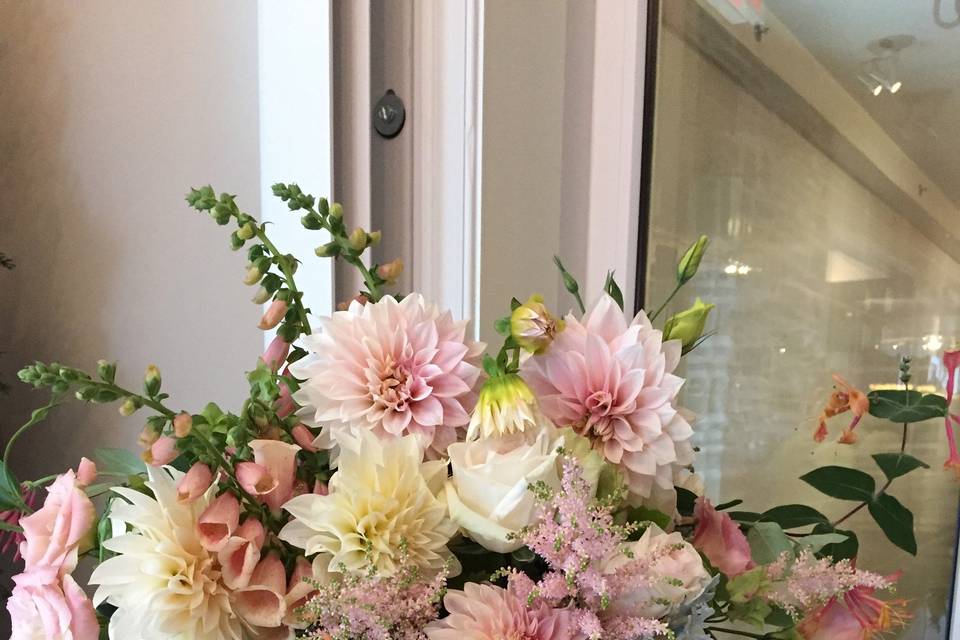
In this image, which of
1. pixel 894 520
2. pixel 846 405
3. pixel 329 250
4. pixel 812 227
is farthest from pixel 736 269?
pixel 329 250

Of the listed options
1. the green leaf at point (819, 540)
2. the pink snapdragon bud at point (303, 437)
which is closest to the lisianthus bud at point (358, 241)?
the pink snapdragon bud at point (303, 437)

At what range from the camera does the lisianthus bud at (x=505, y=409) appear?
375mm

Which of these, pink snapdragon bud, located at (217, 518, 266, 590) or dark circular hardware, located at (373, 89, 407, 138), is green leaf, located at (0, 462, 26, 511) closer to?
pink snapdragon bud, located at (217, 518, 266, 590)

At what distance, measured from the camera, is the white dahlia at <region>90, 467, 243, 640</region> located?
350mm

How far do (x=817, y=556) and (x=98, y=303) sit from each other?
92 centimetres

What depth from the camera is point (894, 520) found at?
617 mm

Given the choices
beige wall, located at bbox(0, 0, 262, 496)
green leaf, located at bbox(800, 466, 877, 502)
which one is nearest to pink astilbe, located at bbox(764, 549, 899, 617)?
green leaf, located at bbox(800, 466, 877, 502)

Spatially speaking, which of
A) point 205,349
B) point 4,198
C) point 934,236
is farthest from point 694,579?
point 4,198

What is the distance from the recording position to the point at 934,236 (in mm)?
754

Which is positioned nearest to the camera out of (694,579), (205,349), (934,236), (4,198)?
(694,579)

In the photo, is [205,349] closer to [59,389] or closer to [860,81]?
[59,389]

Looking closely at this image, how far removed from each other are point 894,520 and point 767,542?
9.3 inches

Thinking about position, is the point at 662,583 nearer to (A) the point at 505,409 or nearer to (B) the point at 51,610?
(A) the point at 505,409

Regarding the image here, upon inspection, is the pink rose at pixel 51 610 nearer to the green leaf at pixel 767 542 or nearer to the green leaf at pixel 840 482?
the green leaf at pixel 767 542
